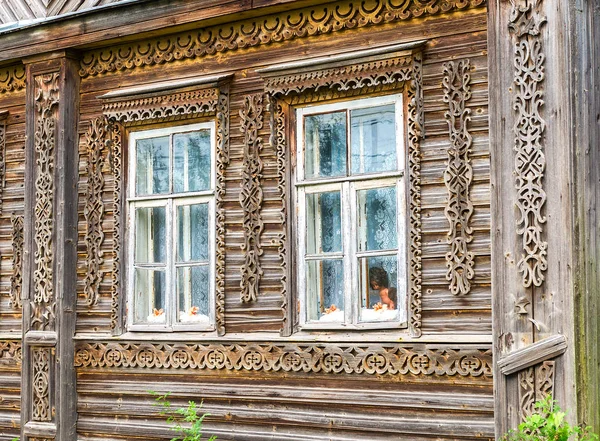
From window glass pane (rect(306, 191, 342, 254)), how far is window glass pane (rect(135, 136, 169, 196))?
143cm

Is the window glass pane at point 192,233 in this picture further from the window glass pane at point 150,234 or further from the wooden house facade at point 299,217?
the window glass pane at point 150,234

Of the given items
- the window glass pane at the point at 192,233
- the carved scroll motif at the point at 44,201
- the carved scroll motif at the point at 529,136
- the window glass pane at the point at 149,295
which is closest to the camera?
the carved scroll motif at the point at 529,136

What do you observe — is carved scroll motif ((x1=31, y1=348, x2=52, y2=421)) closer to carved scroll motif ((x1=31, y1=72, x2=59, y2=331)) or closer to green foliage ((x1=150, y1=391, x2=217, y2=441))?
carved scroll motif ((x1=31, y1=72, x2=59, y2=331))

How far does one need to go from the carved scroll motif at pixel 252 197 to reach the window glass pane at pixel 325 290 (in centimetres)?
43

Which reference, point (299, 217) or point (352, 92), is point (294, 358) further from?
point (352, 92)

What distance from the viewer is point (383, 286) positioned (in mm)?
6980

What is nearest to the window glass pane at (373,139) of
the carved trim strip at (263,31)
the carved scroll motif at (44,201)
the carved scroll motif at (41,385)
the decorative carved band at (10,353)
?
the carved trim strip at (263,31)

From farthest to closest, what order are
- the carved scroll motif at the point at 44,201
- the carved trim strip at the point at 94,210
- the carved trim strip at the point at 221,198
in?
the carved scroll motif at the point at 44,201 < the carved trim strip at the point at 94,210 < the carved trim strip at the point at 221,198

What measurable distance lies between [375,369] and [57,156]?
3.52 meters

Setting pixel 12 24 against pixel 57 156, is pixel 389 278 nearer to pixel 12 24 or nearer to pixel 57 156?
pixel 57 156

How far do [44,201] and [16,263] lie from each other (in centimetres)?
71

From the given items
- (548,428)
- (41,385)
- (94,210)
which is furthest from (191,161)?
(548,428)

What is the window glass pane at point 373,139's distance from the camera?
7.03 metres

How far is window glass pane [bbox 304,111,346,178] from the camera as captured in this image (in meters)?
7.24
